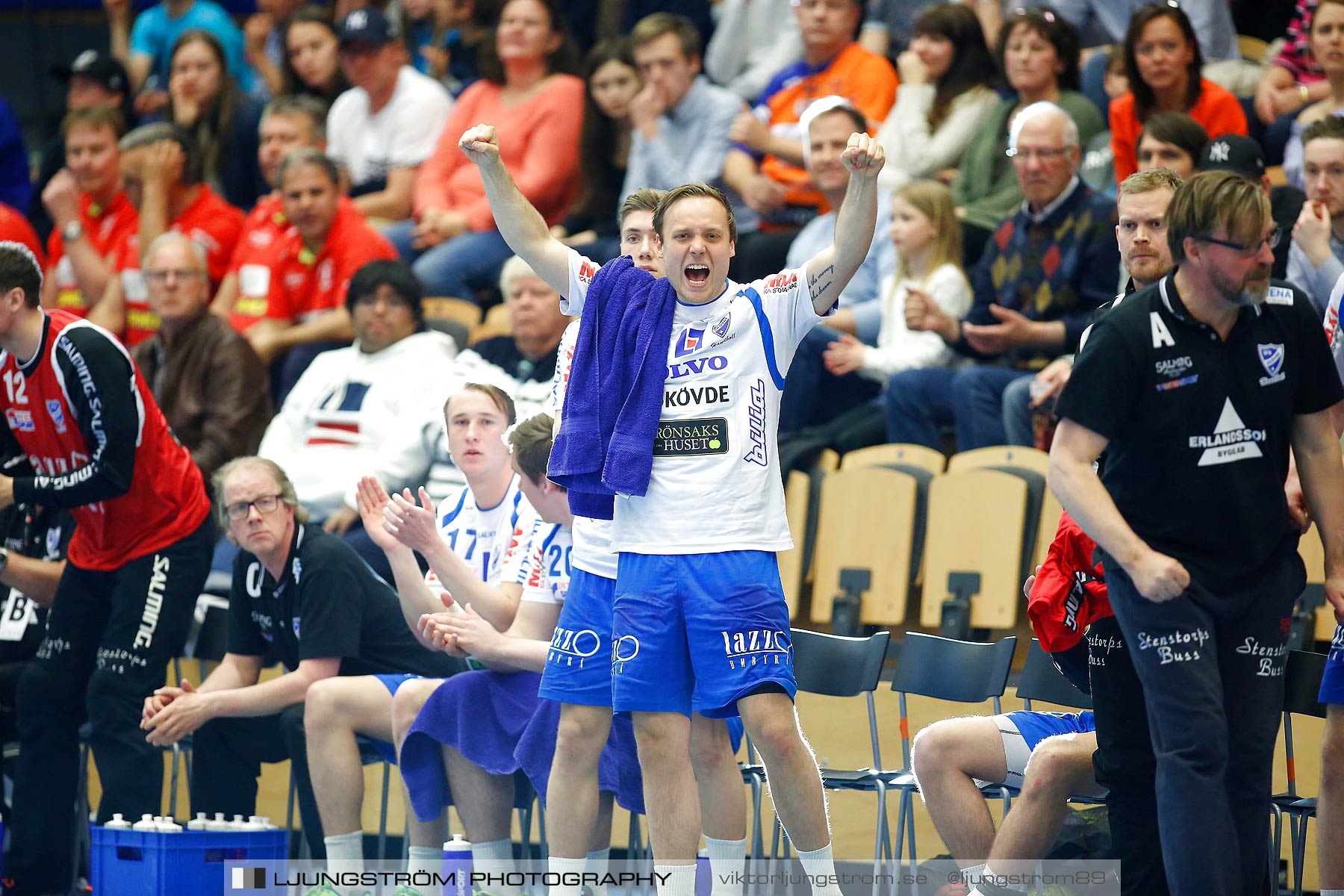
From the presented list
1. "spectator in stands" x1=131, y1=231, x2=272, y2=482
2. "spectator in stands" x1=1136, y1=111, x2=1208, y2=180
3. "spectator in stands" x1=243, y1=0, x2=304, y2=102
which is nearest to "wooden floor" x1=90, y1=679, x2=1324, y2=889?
"spectator in stands" x1=1136, y1=111, x2=1208, y2=180

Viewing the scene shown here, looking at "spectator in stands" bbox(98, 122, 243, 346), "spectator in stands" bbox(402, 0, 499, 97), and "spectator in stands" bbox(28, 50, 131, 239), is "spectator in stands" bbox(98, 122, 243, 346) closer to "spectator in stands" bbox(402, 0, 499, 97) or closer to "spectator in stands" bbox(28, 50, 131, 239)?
"spectator in stands" bbox(28, 50, 131, 239)

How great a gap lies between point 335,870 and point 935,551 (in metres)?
2.30

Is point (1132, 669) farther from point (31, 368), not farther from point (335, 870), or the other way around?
point (31, 368)

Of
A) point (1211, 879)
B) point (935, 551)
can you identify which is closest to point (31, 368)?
point (935, 551)

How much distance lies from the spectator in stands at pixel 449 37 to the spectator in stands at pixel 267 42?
761mm

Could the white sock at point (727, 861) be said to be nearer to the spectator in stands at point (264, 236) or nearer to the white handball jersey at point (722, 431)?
the white handball jersey at point (722, 431)

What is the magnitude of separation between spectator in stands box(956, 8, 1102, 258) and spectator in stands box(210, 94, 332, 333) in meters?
3.27

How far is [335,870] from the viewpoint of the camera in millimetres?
4602

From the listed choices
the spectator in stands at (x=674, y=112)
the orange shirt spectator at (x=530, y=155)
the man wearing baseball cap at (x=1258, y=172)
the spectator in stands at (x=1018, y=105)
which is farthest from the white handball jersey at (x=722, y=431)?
the orange shirt spectator at (x=530, y=155)

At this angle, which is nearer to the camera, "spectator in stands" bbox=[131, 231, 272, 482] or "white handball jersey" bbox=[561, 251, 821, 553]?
"white handball jersey" bbox=[561, 251, 821, 553]

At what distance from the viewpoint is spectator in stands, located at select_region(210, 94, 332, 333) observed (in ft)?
25.1

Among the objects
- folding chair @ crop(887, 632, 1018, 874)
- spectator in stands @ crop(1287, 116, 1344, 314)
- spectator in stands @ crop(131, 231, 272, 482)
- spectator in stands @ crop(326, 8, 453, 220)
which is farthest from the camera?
spectator in stands @ crop(326, 8, 453, 220)

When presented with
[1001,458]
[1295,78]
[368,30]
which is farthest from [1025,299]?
[368,30]

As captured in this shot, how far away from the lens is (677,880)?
3.64 metres
